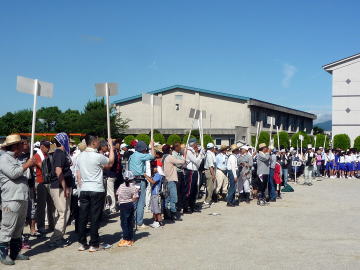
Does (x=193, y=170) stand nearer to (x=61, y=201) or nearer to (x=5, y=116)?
(x=61, y=201)

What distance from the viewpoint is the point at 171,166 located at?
11.5 m

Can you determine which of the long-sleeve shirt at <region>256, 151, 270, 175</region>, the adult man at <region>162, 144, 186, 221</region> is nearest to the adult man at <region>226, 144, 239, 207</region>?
the long-sleeve shirt at <region>256, 151, 270, 175</region>

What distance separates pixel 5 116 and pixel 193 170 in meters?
92.9

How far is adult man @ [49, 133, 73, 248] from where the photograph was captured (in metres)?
8.55

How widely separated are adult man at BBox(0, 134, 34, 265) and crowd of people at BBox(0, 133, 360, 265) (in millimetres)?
13

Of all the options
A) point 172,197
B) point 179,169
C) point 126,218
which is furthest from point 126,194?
point 179,169

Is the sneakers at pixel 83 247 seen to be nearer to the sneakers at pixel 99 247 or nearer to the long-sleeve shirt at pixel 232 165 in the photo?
the sneakers at pixel 99 247

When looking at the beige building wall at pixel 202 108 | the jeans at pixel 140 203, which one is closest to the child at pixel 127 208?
the jeans at pixel 140 203

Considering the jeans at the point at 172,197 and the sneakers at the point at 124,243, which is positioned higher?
the jeans at the point at 172,197

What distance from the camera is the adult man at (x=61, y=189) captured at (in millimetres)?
8555

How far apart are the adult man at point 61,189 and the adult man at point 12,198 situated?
43.7 inches

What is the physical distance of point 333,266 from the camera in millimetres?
7188

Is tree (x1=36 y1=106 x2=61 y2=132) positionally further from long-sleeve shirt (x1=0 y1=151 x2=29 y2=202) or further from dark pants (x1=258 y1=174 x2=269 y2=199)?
long-sleeve shirt (x1=0 y1=151 x2=29 y2=202)

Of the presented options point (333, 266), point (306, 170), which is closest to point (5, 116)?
point (306, 170)
